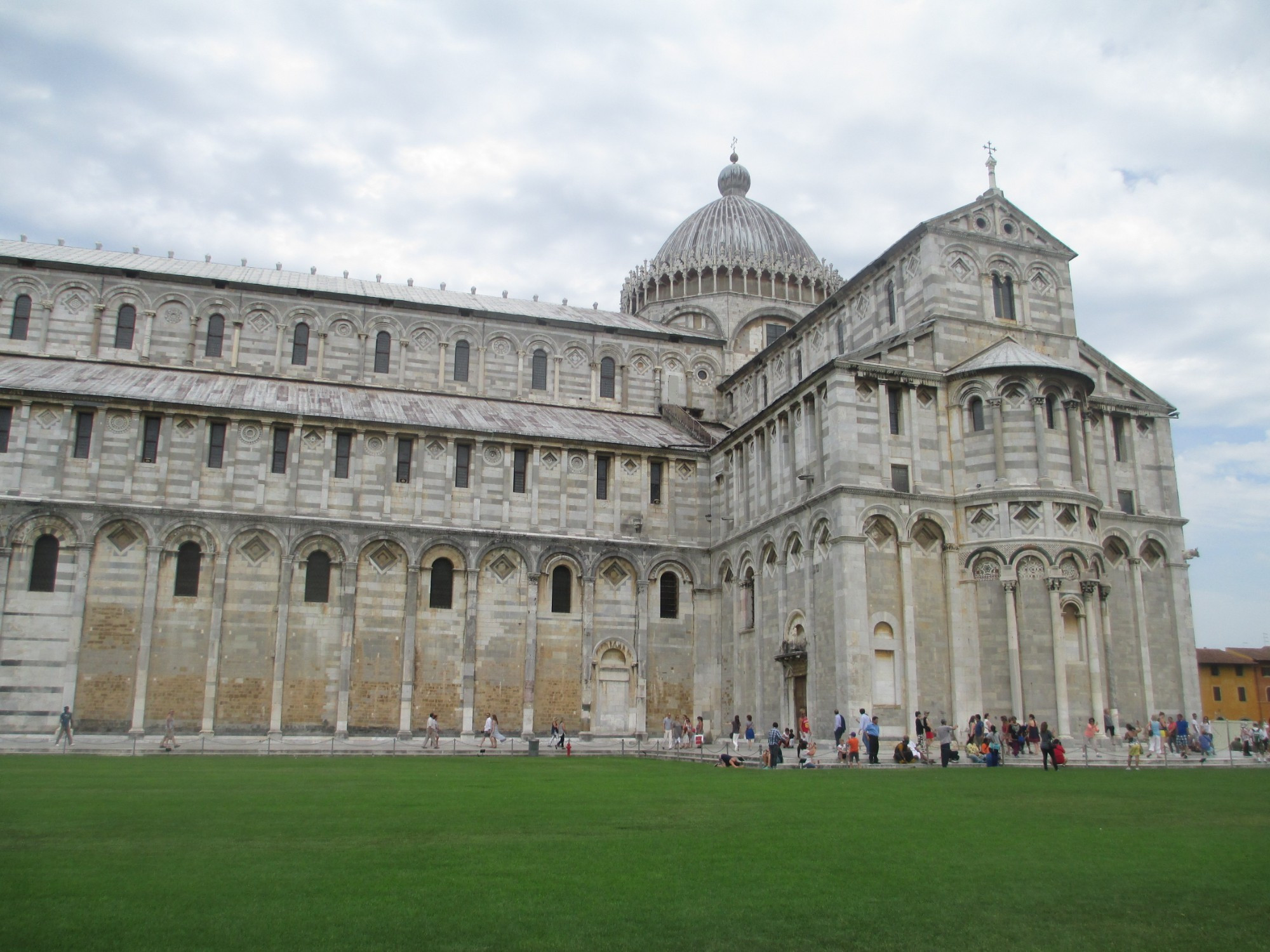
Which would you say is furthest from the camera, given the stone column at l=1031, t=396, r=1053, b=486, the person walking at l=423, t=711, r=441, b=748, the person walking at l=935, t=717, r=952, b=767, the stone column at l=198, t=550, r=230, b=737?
the stone column at l=198, t=550, r=230, b=737

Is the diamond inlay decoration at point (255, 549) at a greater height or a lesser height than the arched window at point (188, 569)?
greater

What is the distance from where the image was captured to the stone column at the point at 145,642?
122 feet

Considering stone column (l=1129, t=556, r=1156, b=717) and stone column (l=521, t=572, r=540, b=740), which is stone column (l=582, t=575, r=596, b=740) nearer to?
stone column (l=521, t=572, r=540, b=740)

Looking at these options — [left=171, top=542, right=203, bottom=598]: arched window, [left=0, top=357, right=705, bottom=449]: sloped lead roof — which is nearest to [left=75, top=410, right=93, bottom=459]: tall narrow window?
[left=0, top=357, right=705, bottom=449]: sloped lead roof

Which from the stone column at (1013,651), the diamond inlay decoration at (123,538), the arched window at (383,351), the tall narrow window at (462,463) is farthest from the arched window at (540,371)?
the stone column at (1013,651)

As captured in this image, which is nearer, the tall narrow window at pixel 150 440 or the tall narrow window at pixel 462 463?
the tall narrow window at pixel 150 440

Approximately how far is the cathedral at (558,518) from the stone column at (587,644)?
0.58ft

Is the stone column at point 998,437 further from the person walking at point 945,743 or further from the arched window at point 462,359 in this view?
the arched window at point 462,359

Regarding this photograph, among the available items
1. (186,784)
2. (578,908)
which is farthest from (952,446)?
(578,908)

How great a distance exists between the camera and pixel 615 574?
43812 mm

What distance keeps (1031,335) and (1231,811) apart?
81.8 ft

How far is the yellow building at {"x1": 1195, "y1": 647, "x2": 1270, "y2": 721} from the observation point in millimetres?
82500

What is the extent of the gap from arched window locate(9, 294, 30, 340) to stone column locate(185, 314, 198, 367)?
6.38 meters

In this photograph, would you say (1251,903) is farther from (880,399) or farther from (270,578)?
(270,578)
